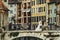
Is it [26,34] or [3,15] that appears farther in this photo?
[3,15]

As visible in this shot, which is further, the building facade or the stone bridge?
the building facade

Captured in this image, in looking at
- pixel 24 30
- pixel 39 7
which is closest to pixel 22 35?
pixel 24 30

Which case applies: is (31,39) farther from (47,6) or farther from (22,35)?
(47,6)

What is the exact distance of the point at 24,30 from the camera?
1015 centimetres

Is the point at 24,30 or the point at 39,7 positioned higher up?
the point at 39,7

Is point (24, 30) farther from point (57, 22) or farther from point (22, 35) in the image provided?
point (57, 22)

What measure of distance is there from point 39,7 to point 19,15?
645mm

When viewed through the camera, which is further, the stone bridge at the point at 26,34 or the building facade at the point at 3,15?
the building facade at the point at 3,15

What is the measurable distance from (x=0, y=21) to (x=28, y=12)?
3.08 ft

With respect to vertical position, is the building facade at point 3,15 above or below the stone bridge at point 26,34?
above

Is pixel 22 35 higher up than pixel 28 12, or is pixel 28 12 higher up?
pixel 28 12

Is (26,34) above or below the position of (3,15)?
below

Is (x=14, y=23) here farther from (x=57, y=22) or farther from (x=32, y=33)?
(x=57, y=22)

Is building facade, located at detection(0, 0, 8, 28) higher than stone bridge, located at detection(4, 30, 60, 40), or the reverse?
building facade, located at detection(0, 0, 8, 28)
